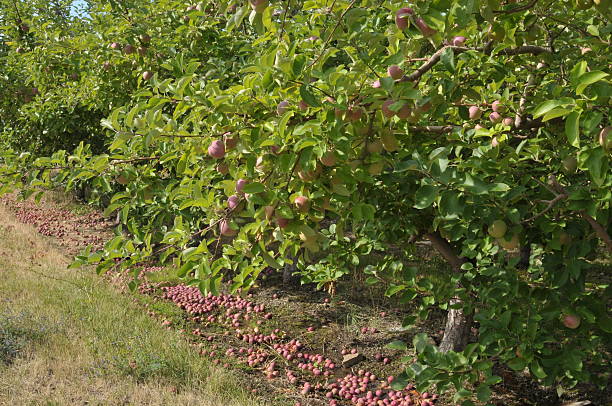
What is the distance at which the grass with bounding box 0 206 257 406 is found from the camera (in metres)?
3.51

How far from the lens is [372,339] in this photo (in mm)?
4887

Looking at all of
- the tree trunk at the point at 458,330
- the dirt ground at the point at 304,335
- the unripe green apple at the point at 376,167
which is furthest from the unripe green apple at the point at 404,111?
the tree trunk at the point at 458,330

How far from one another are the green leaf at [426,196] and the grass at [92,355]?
2.54 metres

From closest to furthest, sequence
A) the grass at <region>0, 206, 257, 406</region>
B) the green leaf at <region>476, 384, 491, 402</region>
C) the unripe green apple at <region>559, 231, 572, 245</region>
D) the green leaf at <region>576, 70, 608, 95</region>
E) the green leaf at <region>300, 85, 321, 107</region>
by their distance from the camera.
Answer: the green leaf at <region>576, 70, 608, 95</region> → the green leaf at <region>300, 85, 321, 107</region> → the green leaf at <region>476, 384, 491, 402</region> → the unripe green apple at <region>559, 231, 572, 245</region> → the grass at <region>0, 206, 257, 406</region>

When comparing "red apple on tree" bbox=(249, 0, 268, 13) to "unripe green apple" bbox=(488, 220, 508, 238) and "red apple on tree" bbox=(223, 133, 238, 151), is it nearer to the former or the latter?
"red apple on tree" bbox=(223, 133, 238, 151)

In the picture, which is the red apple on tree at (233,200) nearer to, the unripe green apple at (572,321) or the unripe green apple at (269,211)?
the unripe green apple at (269,211)

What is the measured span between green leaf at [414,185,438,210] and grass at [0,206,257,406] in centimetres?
254

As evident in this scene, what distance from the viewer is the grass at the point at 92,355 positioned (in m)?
3.51

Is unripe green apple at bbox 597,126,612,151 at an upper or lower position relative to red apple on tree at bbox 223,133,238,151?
upper

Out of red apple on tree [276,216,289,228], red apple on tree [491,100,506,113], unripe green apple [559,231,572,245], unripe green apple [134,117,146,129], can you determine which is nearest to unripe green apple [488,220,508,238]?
unripe green apple [559,231,572,245]

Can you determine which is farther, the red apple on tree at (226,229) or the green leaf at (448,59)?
the red apple on tree at (226,229)

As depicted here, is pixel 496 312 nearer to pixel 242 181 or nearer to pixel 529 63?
pixel 529 63

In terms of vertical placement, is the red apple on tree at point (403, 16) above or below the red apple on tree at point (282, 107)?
above

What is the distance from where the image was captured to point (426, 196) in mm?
1501
